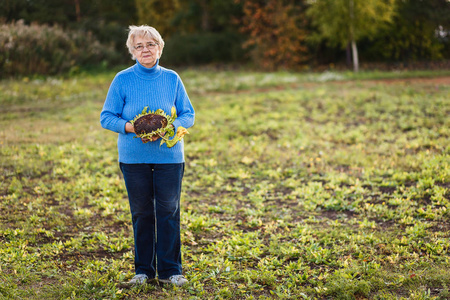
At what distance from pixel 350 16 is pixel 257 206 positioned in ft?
54.9

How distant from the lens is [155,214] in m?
3.90

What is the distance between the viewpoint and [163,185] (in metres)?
3.73

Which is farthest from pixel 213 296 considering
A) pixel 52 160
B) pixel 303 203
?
pixel 52 160

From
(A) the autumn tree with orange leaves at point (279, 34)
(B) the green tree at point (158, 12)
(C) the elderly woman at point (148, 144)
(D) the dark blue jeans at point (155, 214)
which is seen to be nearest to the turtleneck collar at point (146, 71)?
(C) the elderly woman at point (148, 144)

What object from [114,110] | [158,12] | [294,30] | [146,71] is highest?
[158,12]

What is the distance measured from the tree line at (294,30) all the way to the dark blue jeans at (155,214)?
16.5m

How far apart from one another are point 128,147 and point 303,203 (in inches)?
126

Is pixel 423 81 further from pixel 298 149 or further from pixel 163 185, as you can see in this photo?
pixel 163 185

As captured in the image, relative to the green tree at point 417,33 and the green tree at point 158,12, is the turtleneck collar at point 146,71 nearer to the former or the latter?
the green tree at point 417,33

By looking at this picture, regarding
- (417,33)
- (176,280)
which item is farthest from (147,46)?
(417,33)

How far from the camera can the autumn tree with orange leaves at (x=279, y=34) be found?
24.1m

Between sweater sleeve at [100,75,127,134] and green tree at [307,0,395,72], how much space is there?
18239 mm

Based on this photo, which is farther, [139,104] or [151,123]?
[139,104]

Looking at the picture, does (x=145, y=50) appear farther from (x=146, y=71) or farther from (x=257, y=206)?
(x=257, y=206)
